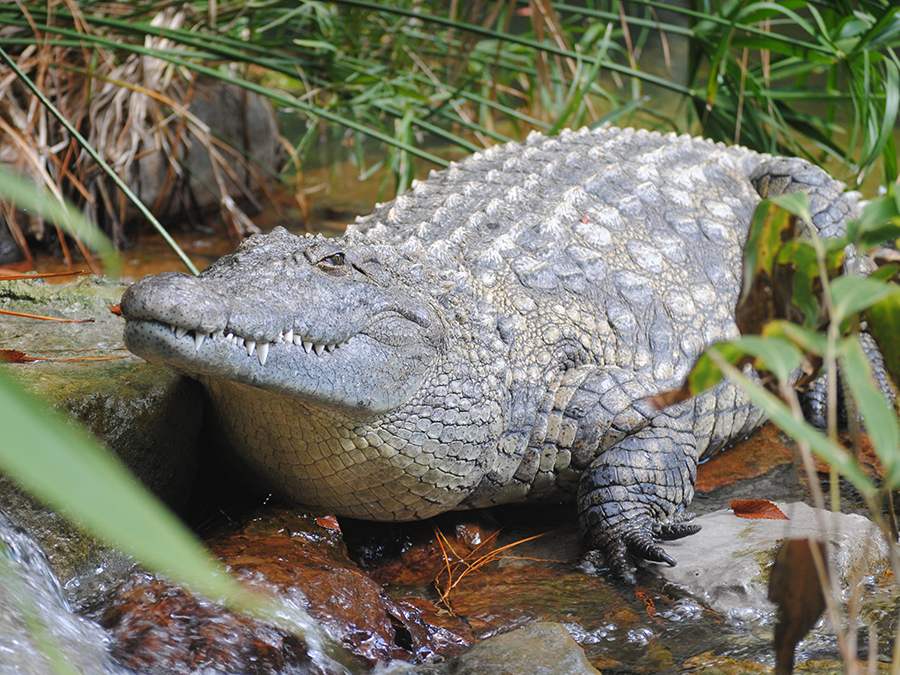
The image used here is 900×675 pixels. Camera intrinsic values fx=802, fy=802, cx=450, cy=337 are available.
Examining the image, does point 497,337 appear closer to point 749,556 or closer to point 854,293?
point 749,556

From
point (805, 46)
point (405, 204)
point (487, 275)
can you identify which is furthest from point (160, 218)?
point (805, 46)

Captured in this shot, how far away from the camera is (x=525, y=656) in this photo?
187cm

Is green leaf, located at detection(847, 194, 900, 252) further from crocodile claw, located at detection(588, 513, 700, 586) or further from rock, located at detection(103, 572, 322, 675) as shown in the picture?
rock, located at detection(103, 572, 322, 675)

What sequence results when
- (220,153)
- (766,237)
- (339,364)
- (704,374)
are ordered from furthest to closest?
(220,153), (339,364), (766,237), (704,374)

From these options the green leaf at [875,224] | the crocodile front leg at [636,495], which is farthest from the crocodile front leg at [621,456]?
the green leaf at [875,224]

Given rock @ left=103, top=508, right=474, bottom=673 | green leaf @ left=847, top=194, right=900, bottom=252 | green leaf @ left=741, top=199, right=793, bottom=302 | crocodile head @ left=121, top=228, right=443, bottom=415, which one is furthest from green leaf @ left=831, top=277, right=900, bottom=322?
rock @ left=103, top=508, right=474, bottom=673

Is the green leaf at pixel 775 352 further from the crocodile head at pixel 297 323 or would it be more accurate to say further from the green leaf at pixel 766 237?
the crocodile head at pixel 297 323

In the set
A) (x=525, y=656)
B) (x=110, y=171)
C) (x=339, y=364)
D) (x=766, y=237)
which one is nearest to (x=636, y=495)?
(x=525, y=656)

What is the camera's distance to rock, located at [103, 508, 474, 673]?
1.86m

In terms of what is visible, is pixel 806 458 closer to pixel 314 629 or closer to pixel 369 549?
pixel 314 629

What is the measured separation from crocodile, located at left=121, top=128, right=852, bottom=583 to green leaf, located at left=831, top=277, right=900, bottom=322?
1294 mm

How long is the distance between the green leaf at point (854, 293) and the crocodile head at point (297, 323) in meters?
1.29

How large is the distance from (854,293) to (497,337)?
1725mm

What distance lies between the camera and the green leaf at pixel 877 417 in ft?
3.15
